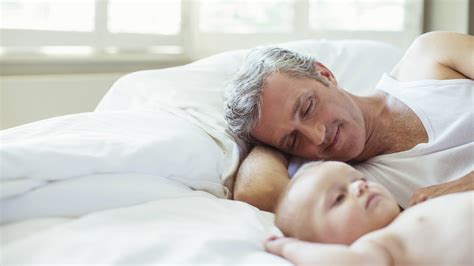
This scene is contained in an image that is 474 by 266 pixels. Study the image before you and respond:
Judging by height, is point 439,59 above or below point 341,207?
above

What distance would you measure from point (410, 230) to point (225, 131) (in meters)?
0.70

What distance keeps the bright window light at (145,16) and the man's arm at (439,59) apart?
137cm

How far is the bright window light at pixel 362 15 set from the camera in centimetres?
304

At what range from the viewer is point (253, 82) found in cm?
142

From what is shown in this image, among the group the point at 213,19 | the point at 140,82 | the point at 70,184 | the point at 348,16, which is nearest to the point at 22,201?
the point at 70,184

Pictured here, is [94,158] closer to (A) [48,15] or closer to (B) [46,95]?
(B) [46,95]

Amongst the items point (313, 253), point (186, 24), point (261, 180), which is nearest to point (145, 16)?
point (186, 24)

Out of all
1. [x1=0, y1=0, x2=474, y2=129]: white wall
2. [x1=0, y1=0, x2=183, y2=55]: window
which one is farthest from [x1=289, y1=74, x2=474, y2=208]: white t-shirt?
[x1=0, y1=0, x2=183, y2=55]: window

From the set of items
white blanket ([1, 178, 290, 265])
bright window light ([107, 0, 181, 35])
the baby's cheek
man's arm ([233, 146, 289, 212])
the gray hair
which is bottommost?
man's arm ([233, 146, 289, 212])

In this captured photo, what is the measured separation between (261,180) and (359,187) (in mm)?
355

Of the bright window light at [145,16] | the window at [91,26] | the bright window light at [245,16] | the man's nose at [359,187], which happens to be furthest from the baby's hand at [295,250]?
the bright window light at [245,16]

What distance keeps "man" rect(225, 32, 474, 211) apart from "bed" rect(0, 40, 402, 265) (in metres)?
0.08

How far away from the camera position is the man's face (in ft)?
4.55

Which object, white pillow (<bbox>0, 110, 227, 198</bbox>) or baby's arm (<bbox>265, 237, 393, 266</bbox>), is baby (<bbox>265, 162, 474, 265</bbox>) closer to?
baby's arm (<bbox>265, 237, 393, 266</bbox>)
